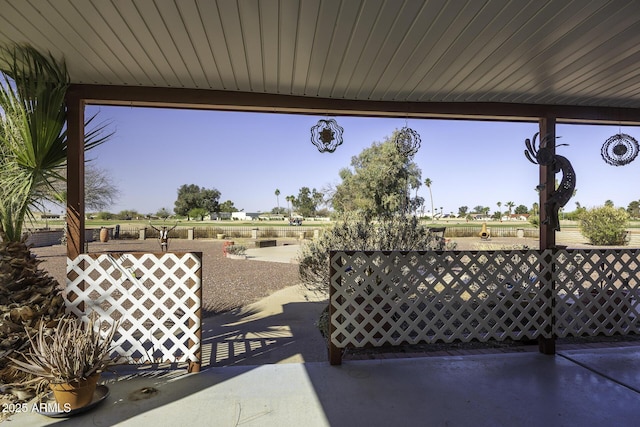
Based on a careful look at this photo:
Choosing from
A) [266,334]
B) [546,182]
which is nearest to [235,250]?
[266,334]

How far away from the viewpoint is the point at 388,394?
2531 mm

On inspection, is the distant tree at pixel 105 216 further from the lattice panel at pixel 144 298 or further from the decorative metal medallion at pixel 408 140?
the decorative metal medallion at pixel 408 140

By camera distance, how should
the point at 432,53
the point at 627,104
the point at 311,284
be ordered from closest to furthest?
the point at 432,53
the point at 627,104
the point at 311,284

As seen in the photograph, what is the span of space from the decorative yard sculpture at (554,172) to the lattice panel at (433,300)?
45 cm

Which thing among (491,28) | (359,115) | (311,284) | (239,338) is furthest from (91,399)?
(311,284)

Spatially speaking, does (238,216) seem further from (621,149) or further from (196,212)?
(621,149)

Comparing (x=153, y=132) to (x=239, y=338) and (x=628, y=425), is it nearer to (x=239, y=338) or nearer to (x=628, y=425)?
(x=239, y=338)

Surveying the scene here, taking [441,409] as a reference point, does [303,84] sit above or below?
above

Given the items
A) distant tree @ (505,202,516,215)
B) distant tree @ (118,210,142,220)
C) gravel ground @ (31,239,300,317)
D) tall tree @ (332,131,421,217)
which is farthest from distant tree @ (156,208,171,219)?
distant tree @ (505,202,516,215)

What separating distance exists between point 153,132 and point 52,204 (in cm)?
2070

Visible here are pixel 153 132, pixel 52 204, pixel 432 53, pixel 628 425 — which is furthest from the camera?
pixel 153 132

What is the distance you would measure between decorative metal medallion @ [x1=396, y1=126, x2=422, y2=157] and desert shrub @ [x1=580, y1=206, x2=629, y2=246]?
16010 mm

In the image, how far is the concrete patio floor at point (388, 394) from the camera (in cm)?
220

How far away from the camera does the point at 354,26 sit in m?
2.27
